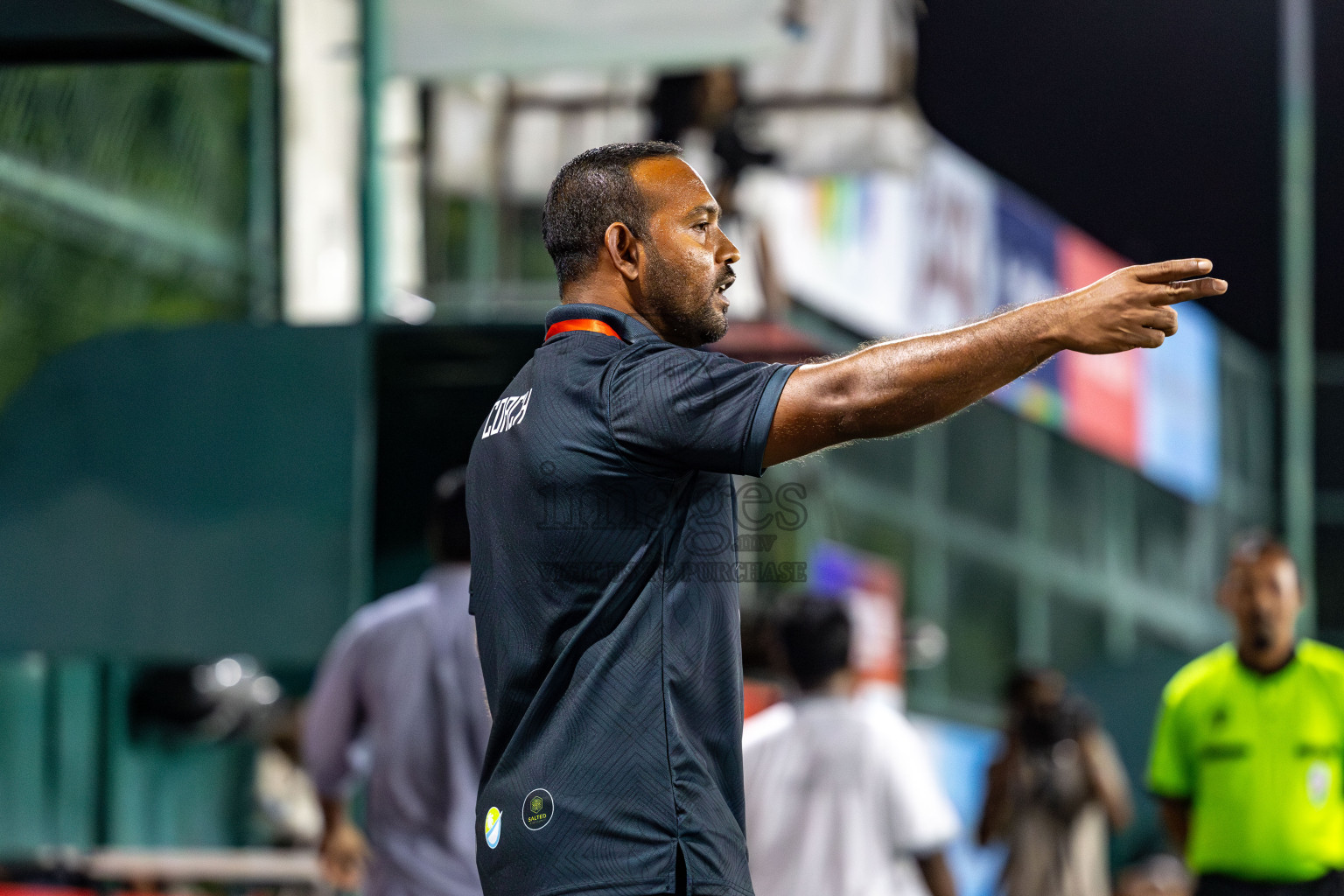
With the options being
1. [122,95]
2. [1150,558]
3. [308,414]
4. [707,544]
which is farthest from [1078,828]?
[1150,558]

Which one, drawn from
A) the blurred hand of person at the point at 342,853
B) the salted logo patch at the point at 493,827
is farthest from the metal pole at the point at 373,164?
the salted logo patch at the point at 493,827

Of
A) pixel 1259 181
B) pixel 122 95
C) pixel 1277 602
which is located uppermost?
pixel 1259 181

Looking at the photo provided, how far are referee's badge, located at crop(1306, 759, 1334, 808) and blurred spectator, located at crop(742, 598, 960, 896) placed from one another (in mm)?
1278

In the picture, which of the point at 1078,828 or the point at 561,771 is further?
the point at 1078,828

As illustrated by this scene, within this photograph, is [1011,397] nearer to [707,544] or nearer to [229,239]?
[229,239]

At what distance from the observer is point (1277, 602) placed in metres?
6.57

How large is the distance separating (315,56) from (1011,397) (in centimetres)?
847

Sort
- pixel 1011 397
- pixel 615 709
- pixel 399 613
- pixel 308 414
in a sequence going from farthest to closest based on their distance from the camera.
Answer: pixel 1011 397 < pixel 308 414 < pixel 399 613 < pixel 615 709

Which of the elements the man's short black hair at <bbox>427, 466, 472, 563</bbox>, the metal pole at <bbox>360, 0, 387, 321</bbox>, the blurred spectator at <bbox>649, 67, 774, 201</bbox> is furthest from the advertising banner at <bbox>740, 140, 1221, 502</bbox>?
the man's short black hair at <bbox>427, 466, 472, 563</bbox>

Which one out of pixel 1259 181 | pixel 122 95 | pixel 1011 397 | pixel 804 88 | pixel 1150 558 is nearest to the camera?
pixel 122 95

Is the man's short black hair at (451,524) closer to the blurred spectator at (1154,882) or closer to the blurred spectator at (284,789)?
the blurred spectator at (284,789)

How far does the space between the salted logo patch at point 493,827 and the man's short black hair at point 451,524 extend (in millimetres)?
2961

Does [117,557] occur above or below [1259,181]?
below

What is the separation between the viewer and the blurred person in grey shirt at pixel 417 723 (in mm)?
5781
